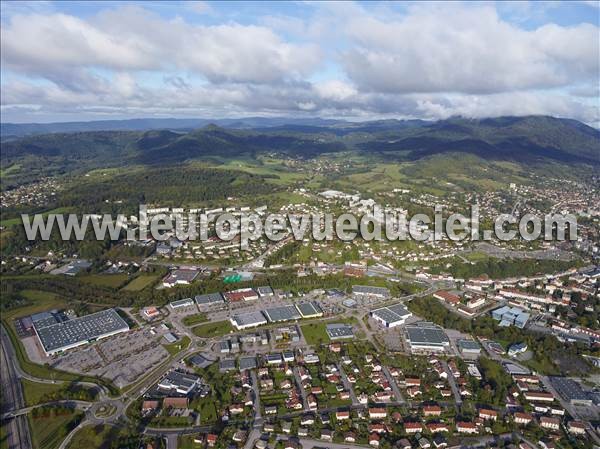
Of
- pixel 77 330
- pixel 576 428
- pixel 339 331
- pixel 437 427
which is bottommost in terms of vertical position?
pixel 576 428

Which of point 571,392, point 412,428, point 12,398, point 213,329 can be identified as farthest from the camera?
point 213,329

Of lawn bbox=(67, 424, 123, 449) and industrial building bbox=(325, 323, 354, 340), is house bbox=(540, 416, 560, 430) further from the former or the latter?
lawn bbox=(67, 424, 123, 449)

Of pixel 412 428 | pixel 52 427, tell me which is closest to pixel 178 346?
pixel 52 427

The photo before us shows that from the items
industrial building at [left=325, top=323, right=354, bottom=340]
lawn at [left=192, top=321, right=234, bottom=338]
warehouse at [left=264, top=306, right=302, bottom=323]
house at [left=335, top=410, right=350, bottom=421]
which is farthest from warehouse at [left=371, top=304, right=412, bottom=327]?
lawn at [left=192, top=321, right=234, bottom=338]

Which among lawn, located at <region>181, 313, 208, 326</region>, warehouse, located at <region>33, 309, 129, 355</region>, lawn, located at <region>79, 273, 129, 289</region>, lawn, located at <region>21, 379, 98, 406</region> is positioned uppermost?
lawn, located at <region>79, 273, 129, 289</region>

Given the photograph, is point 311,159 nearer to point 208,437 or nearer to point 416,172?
point 416,172

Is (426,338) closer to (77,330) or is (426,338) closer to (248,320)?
(248,320)

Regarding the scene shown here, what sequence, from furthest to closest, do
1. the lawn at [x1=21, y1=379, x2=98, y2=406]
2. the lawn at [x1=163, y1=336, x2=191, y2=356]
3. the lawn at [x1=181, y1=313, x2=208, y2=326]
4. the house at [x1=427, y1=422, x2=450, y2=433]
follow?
1. the lawn at [x1=181, y1=313, x2=208, y2=326]
2. the lawn at [x1=163, y1=336, x2=191, y2=356]
3. the lawn at [x1=21, y1=379, x2=98, y2=406]
4. the house at [x1=427, y1=422, x2=450, y2=433]
